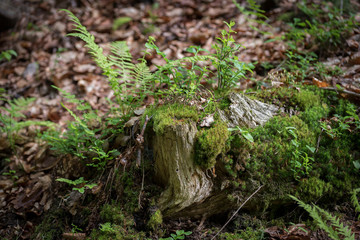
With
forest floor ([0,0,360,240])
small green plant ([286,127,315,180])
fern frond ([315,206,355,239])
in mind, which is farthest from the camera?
forest floor ([0,0,360,240])

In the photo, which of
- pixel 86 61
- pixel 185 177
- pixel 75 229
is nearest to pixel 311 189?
pixel 185 177

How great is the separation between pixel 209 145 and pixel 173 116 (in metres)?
0.41

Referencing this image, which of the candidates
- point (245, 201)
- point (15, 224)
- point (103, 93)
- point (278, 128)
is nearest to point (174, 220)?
point (245, 201)

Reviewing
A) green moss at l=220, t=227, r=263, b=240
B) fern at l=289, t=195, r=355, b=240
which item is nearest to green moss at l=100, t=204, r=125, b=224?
green moss at l=220, t=227, r=263, b=240

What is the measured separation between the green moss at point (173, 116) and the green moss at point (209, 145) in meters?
0.17

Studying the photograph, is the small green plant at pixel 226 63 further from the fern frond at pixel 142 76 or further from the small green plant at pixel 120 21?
the small green plant at pixel 120 21

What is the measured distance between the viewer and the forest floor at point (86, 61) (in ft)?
9.62

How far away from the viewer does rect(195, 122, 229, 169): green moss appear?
2.16 m

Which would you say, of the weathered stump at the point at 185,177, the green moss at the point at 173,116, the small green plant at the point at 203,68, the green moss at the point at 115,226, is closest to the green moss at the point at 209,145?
the weathered stump at the point at 185,177

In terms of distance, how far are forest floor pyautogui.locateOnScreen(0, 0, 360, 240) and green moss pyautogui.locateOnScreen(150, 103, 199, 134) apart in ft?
2.93

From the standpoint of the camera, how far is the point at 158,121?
90.2 inches

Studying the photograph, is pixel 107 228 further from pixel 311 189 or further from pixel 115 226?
pixel 311 189

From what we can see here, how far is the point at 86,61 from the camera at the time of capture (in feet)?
18.1

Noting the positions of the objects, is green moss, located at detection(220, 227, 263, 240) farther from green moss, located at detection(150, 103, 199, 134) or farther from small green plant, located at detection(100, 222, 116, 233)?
green moss, located at detection(150, 103, 199, 134)
